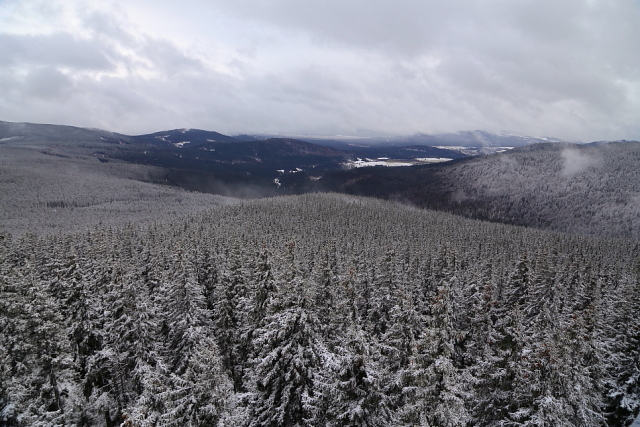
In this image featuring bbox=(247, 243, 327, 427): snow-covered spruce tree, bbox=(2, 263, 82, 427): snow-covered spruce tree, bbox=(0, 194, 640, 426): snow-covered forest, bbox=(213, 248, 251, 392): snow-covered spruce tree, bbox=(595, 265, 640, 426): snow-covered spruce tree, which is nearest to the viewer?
bbox=(0, 194, 640, 426): snow-covered forest

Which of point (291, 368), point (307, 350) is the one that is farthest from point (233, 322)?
point (307, 350)

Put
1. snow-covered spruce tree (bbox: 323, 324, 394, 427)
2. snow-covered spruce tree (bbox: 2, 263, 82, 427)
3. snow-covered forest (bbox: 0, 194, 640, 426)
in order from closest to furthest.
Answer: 1. snow-covered spruce tree (bbox: 323, 324, 394, 427)
2. snow-covered forest (bbox: 0, 194, 640, 426)
3. snow-covered spruce tree (bbox: 2, 263, 82, 427)

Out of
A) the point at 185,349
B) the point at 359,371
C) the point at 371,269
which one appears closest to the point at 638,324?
the point at 371,269

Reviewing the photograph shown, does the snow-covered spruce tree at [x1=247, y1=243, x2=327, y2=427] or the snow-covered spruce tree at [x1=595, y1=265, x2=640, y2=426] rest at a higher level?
the snow-covered spruce tree at [x1=247, y1=243, x2=327, y2=427]

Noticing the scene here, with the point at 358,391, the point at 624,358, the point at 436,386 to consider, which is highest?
the point at 436,386

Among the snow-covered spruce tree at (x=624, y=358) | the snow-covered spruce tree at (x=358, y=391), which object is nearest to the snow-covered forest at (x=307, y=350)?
the snow-covered spruce tree at (x=358, y=391)

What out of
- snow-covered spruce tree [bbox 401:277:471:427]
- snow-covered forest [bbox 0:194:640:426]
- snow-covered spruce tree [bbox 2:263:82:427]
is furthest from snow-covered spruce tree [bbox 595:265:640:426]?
snow-covered spruce tree [bbox 2:263:82:427]

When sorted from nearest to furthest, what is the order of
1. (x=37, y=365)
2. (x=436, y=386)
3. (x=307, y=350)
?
1. (x=436, y=386)
2. (x=307, y=350)
3. (x=37, y=365)

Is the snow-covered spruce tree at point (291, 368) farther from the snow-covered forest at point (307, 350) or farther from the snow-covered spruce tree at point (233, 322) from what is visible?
the snow-covered spruce tree at point (233, 322)

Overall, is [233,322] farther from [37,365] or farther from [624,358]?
[624,358]

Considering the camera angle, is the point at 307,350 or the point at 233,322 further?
the point at 233,322

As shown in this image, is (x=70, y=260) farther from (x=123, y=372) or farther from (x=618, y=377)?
(x=618, y=377)

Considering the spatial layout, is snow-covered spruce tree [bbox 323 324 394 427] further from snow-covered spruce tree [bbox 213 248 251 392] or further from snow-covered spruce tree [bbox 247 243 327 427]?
snow-covered spruce tree [bbox 213 248 251 392]
